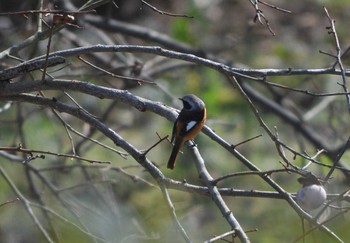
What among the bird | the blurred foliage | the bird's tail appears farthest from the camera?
the blurred foliage

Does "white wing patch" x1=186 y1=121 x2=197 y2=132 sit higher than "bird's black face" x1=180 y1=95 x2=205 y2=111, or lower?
lower

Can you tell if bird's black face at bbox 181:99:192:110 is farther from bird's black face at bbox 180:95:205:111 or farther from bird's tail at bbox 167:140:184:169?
bird's tail at bbox 167:140:184:169

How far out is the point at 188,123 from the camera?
3830mm

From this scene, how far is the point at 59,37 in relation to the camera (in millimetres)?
5836

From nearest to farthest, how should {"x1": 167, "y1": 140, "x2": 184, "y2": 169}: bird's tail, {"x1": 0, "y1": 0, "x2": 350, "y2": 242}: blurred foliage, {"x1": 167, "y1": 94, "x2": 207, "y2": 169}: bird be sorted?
{"x1": 167, "y1": 94, "x2": 207, "y2": 169}: bird, {"x1": 167, "y1": 140, "x2": 184, "y2": 169}: bird's tail, {"x1": 0, "y1": 0, "x2": 350, "y2": 242}: blurred foliage

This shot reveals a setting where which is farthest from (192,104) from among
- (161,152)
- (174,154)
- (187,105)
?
(161,152)

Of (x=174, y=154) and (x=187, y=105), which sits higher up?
(x=187, y=105)

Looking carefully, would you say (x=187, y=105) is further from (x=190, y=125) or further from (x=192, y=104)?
(x=190, y=125)

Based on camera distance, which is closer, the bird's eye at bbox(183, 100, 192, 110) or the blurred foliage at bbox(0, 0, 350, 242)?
the bird's eye at bbox(183, 100, 192, 110)

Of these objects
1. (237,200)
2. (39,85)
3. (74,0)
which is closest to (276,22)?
(74,0)

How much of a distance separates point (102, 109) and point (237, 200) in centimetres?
205

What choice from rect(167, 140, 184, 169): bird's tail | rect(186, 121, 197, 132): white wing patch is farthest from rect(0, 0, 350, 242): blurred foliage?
rect(186, 121, 197, 132): white wing patch

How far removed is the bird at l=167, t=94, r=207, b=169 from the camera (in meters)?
3.78

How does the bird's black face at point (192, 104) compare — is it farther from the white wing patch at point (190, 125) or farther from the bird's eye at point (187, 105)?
the white wing patch at point (190, 125)
